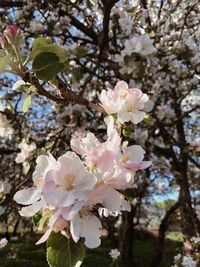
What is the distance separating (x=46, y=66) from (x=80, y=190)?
1.24ft

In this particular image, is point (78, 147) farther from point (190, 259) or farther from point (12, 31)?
point (190, 259)

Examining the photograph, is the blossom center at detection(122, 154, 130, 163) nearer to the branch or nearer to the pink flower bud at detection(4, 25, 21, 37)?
the pink flower bud at detection(4, 25, 21, 37)

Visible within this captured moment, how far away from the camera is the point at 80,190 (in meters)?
0.92

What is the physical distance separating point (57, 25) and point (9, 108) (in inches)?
72.1

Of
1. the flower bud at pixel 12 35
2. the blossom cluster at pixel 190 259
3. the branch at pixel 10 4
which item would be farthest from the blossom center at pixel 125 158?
the branch at pixel 10 4

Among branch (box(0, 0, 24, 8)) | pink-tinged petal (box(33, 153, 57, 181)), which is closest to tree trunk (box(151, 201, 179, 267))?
branch (box(0, 0, 24, 8))

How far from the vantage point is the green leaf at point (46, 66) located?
1.16 m

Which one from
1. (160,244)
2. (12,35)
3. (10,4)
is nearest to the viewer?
(12,35)

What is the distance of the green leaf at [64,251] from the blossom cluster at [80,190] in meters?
0.02

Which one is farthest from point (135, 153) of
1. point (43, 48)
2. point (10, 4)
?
point (10, 4)

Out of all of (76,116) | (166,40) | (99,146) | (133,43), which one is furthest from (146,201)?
(99,146)

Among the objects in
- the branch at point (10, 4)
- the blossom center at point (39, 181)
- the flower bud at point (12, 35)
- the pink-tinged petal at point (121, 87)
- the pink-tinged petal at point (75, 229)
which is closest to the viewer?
the pink-tinged petal at point (75, 229)

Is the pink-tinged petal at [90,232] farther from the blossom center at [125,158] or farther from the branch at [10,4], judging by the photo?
the branch at [10,4]

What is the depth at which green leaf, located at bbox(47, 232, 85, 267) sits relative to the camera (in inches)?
37.7
